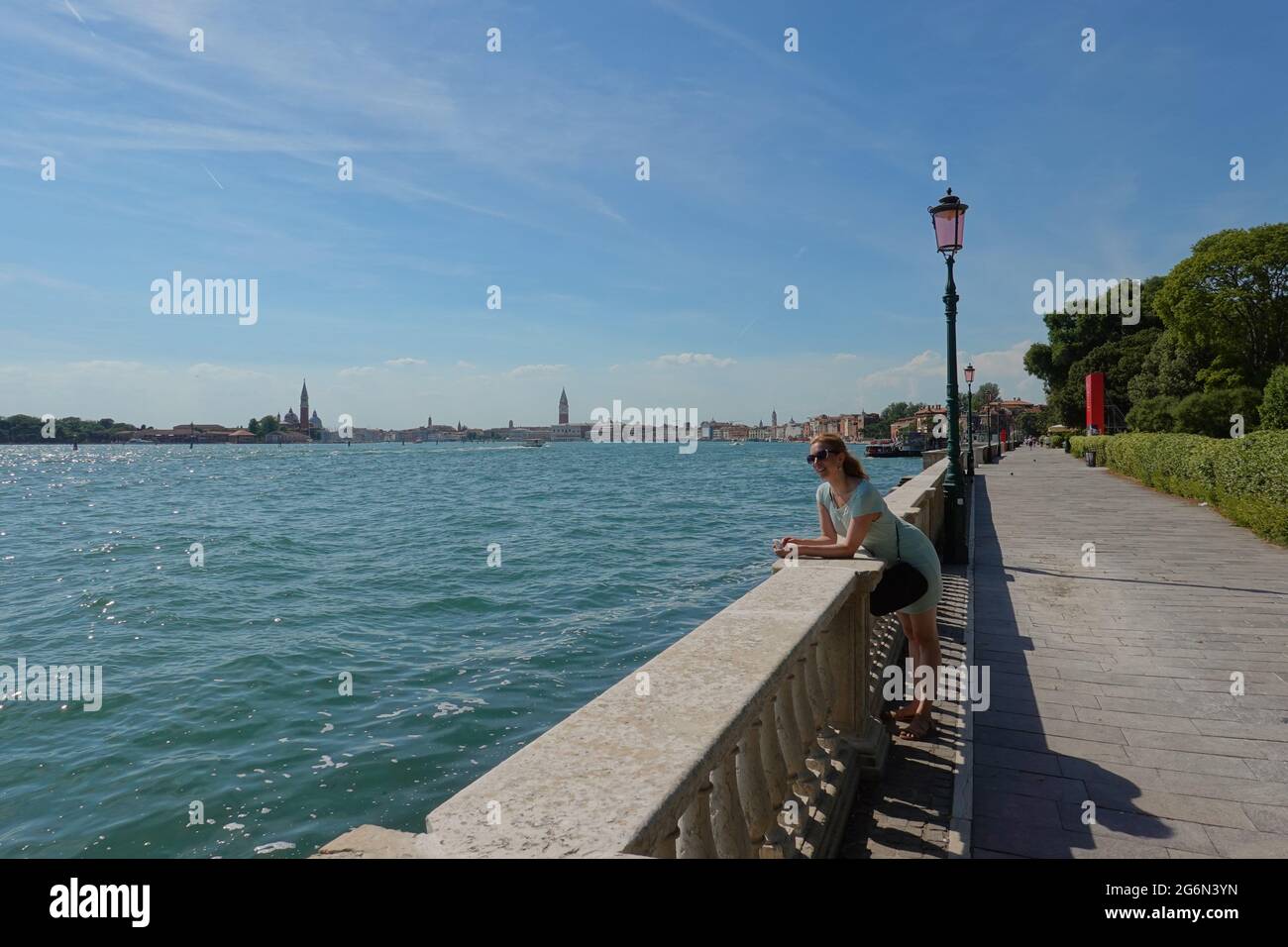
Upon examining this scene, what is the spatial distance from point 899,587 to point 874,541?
31 centimetres

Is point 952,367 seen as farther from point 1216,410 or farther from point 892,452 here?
point 892,452

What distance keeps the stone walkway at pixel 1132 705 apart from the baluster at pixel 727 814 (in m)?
1.70

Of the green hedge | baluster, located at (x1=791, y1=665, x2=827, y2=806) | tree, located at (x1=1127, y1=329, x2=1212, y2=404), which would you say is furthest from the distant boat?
baluster, located at (x1=791, y1=665, x2=827, y2=806)

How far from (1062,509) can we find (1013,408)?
15691 centimetres

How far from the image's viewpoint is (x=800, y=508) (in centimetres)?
3325

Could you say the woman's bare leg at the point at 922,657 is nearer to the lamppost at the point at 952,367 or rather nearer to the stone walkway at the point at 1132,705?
the stone walkway at the point at 1132,705

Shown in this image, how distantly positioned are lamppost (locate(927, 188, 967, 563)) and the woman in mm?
6706

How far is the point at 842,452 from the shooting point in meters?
4.61

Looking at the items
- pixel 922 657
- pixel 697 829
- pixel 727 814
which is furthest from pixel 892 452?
pixel 697 829

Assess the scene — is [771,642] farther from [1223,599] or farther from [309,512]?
[309,512]

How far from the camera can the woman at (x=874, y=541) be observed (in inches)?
176

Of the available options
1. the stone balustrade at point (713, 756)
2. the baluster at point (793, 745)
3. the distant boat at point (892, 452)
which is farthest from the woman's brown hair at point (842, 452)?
the distant boat at point (892, 452)

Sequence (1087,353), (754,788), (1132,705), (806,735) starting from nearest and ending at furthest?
(754,788) < (806,735) < (1132,705) < (1087,353)

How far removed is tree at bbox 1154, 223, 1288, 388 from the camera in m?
39.2
